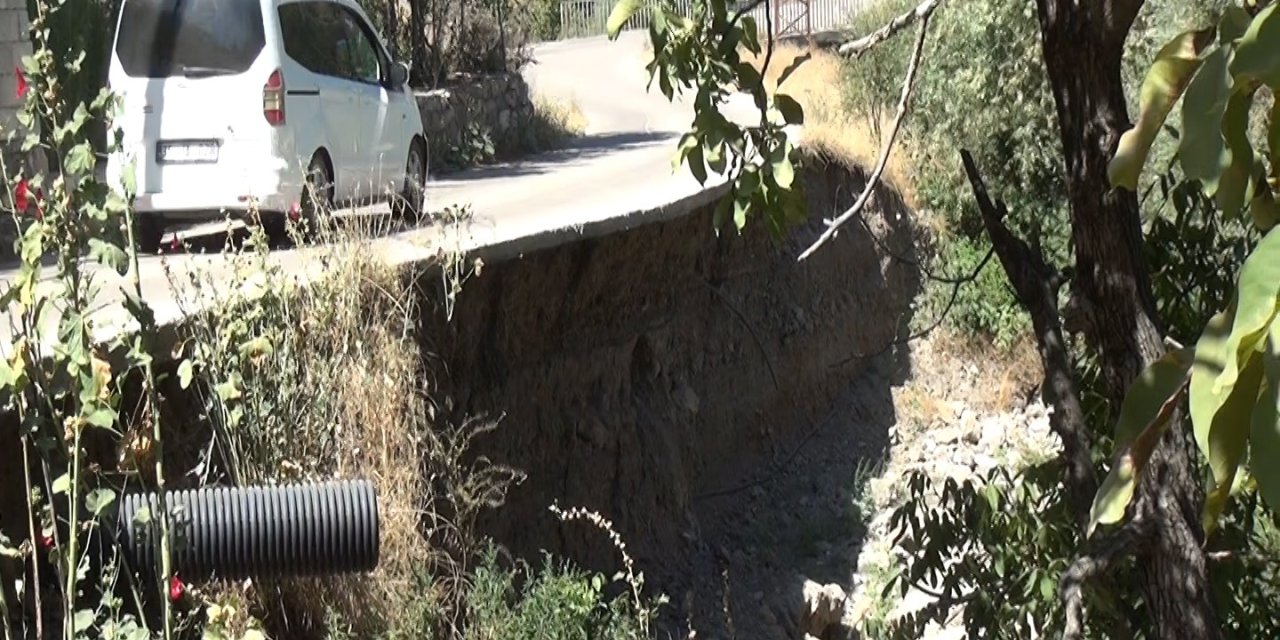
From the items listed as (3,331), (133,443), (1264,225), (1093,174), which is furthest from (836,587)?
(1264,225)

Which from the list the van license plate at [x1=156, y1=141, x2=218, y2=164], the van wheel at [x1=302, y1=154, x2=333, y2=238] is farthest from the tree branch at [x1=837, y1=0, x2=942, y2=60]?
the van license plate at [x1=156, y1=141, x2=218, y2=164]

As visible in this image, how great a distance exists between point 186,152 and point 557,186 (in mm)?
5876

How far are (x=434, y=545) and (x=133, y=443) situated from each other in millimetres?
3078

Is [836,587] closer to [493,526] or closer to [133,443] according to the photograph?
[493,526]

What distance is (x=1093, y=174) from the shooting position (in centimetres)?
344

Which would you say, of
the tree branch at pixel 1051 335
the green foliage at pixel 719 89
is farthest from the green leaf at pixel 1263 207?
the tree branch at pixel 1051 335

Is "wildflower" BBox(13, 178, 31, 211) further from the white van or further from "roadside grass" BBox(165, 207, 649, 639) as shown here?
the white van

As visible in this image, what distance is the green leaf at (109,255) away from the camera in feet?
14.5

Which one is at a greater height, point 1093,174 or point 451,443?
point 1093,174

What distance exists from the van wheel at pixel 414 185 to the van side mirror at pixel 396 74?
0.59m

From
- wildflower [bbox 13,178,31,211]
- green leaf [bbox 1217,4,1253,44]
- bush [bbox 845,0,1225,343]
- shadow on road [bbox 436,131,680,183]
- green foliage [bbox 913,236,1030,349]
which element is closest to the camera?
green leaf [bbox 1217,4,1253,44]

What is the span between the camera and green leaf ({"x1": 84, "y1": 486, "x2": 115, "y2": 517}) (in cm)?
443

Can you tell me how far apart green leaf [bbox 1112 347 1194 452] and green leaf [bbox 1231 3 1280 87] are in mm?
540

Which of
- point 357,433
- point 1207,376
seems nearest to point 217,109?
point 357,433
